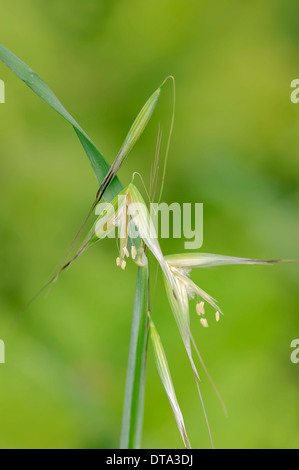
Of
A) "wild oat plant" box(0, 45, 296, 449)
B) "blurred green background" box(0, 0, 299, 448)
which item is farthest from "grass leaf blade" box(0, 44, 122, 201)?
"blurred green background" box(0, 0, 299, 448)

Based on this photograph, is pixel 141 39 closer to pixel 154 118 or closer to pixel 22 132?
pixel 154 118

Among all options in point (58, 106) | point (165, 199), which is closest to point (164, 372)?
point (58, 106)

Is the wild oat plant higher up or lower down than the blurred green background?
lower down

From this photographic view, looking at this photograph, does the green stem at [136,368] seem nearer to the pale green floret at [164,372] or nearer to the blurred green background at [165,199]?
the pale green floret at [164,372]

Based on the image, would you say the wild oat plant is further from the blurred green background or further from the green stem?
the blurred green background

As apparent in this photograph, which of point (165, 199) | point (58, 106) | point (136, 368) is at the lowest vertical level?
point (136, 368)

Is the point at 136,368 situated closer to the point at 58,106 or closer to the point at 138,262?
the point at 138,262

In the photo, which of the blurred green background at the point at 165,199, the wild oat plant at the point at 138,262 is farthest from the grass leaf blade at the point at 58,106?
the blurred green background at the point at 165,199

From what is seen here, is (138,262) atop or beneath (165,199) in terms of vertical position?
beneath

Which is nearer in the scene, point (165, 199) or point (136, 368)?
Answer: point (136, 368)
